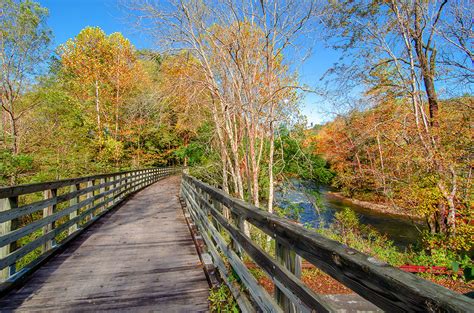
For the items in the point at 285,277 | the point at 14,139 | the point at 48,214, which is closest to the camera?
the point at 285,277

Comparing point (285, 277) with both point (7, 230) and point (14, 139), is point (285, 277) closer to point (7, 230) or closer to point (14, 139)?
point (7, 230)

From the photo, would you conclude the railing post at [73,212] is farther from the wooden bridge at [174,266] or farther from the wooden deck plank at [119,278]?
the wooden deck plank at [119,278]

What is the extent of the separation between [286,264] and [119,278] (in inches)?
104

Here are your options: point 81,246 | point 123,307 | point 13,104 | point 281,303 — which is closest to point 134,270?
point 123,307

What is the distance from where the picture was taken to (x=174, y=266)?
379 cm

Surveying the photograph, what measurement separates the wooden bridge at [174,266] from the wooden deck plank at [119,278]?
1cm

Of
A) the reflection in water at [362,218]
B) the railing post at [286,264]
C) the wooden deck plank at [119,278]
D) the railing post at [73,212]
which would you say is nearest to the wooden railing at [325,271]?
the railing post at [286,264]

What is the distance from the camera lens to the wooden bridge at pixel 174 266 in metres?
1.02

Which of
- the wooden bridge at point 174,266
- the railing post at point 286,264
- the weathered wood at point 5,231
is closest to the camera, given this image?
the wooden bridge at point 174,266

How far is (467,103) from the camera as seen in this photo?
956 cm

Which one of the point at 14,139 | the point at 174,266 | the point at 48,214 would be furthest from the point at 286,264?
the point at 14,139

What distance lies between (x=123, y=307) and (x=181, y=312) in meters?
0.63

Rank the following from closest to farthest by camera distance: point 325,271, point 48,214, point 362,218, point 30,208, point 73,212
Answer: point 325,271
point 30,208
point 48,214
point 73,212
point 362,218

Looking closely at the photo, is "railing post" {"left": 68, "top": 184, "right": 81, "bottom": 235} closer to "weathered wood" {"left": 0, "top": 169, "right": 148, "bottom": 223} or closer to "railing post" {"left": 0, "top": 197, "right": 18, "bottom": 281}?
"weathered wood" {"left": 0, "top": 169, "right": 148, "bottom": 223}
